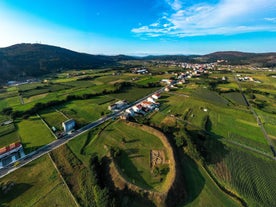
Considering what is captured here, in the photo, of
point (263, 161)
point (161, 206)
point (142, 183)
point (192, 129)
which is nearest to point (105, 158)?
point (142, 183)

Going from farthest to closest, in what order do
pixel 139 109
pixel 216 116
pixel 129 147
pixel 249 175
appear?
pixel 139 109, pixel 216 116, pixel 129 147, pixel 249 175

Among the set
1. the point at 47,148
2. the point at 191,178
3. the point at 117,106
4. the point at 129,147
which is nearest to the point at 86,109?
the point at 117,106

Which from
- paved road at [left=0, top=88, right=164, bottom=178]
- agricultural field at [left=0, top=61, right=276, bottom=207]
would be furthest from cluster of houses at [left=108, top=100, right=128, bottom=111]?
paved road at [left=0, top=88, right=164, bottom=178]

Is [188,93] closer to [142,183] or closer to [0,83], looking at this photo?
[142,183]

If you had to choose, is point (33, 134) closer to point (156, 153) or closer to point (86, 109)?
point (86, 109)

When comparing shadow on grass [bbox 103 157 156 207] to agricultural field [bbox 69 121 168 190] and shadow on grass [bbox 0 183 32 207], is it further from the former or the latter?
shadow on grass [bbox 0 183 32 207]

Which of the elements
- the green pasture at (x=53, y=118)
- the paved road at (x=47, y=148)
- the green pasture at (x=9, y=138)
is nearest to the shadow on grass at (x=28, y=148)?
the paved road at (x=47, y=148)
